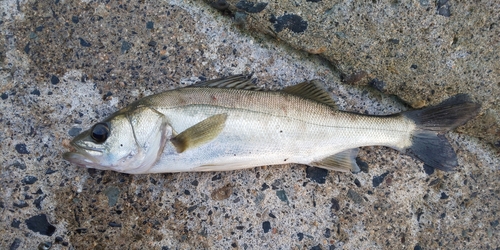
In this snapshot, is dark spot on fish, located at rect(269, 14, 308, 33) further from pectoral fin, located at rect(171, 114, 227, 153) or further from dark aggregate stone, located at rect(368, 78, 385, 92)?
pectoral fin, located at rect(171, 114, 227, 153)

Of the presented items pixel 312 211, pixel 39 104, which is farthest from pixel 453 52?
pixel 39 104

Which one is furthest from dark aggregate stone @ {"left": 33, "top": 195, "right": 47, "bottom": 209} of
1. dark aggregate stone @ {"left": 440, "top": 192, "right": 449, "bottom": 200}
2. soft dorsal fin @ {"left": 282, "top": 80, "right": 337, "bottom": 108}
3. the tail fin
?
dark aggregate stone @ {"left": 440, "top": 192, "right": 449, "bottom": 200}

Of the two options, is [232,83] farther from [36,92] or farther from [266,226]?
[36,92]

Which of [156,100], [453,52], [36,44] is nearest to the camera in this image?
[156,100]

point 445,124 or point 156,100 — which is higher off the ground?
point 445,124

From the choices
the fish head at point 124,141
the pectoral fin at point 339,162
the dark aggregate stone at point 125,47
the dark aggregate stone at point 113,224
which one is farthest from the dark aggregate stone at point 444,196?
the dark aggregate stone at point 125,47

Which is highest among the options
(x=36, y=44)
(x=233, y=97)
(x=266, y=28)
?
(x=266, y=28)

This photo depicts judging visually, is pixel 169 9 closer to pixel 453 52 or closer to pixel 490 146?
pixel 453 52
